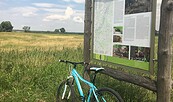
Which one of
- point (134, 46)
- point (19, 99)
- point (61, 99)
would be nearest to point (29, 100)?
point (19, 99)

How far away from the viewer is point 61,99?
5273mm

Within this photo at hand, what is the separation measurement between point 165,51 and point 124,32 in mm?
1053

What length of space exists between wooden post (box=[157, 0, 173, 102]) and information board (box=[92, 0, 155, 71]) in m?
0.26

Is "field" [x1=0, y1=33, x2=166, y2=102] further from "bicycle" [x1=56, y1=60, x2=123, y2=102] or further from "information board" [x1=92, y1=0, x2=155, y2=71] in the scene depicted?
"information board" [x1=92, y1=0, x2=155, y2=71]

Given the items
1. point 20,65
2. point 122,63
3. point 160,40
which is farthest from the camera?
point 20,65

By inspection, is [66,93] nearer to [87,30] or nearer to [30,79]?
[87,30]

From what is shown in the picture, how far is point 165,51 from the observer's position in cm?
352

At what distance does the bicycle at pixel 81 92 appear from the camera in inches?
155

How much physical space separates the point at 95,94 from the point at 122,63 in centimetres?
88

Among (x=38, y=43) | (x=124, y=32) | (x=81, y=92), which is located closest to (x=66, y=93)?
(x=81, y=92)

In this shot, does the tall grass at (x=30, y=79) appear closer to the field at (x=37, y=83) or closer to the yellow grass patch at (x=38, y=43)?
the field at (x=37, y=83)

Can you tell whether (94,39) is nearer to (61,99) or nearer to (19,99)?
(61,99)

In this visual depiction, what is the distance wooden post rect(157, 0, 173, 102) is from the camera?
346 centimetres

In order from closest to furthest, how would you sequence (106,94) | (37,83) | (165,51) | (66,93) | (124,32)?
(165,51)
(106,94)
(124,32)
(66,93)
(37,83)
